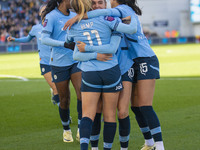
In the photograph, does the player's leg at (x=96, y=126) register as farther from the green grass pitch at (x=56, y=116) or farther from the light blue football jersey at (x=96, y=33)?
the green grass pitch at (x=56, y=116)

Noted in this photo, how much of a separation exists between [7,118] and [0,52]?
31229 millimetres

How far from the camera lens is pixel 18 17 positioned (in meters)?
46.9

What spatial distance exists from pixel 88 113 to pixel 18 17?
43.4 m

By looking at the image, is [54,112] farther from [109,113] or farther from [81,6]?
[81,6]

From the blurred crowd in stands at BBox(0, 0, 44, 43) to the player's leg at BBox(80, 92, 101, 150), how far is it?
3874cm

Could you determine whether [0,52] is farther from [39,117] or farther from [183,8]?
[39,117]

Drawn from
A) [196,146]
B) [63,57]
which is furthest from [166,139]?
[63,57]

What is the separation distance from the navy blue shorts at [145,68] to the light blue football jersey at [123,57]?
12 centimetres

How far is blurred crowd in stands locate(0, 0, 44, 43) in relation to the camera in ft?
145

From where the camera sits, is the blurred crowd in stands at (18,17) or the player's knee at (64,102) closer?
the player's knee at (64,102)

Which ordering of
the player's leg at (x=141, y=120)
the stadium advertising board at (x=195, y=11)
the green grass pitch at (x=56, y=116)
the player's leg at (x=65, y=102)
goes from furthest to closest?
the stadium advertising board at (x=195, y=11) < the player's leg at (x=65, y=102) < the green grass pitch at (x=56, y=116) < the player's leg at (x=141, y=120)

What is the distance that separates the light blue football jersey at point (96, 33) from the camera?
4930 millimetres

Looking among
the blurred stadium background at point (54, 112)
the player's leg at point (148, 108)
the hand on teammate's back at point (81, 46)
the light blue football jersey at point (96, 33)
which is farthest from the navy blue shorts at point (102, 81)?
the blurred stadium background at point (54, 112)

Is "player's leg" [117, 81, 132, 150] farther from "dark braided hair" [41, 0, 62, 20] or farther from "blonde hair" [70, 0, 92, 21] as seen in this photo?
"dark braided hair" [41, 0, 62, 20]
